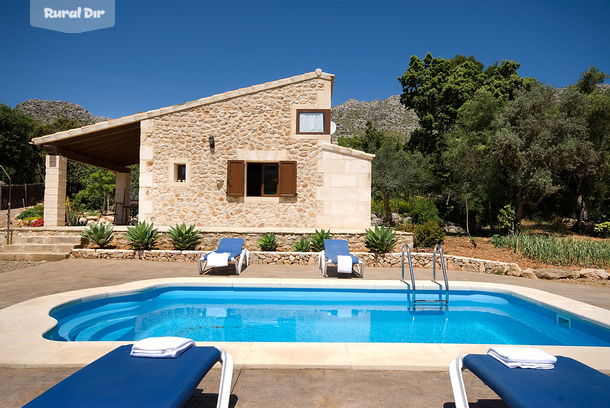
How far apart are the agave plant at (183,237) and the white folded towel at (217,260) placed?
88.6 inches

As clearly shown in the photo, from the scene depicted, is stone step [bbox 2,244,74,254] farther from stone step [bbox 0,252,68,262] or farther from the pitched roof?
the pitched roof

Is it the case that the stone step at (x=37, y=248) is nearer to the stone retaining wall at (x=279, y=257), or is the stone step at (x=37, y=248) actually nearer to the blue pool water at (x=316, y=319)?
the stone retaining wall at (x=279, y=257)

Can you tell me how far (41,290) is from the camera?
592cm

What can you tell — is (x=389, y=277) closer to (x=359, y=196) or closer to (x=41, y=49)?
(x=359, y=196)

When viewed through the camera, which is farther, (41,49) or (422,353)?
(41,49)

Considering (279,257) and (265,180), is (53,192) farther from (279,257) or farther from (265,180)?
(279,257)

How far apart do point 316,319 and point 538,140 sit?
1308 centimetres

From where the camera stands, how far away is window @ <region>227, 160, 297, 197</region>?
11.6 metres

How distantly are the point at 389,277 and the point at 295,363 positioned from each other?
16.5 ft

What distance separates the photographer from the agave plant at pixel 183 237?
380 inches

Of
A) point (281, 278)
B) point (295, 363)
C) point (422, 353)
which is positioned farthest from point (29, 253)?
point (422, 353)

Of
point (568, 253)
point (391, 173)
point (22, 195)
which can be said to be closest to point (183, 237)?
point (568, 253)

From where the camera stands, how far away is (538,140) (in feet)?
44.7

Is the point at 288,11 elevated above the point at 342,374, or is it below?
above
